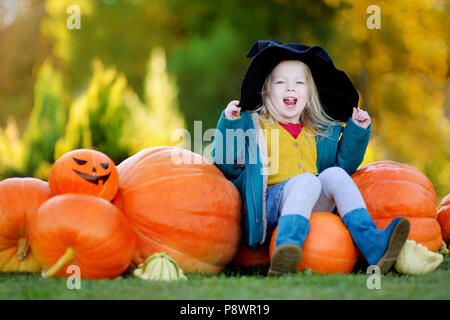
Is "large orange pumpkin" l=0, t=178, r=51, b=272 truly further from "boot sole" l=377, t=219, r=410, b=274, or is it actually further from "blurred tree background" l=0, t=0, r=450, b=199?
"blurred tree background" l=0, t=0, r=450, b=199

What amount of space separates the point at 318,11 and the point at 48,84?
18.5 ft

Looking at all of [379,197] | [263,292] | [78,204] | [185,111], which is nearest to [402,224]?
[379,197]

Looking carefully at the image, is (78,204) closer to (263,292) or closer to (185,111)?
(263,292)

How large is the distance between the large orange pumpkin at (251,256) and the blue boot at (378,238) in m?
0.57

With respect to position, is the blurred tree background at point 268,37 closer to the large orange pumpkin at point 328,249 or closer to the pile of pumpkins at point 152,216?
the pile of pumpkins at point 152,216

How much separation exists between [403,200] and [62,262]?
175cm

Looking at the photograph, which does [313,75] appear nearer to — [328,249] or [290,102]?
[290,102]

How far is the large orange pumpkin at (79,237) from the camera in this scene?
219cm

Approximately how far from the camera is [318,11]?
9359mm

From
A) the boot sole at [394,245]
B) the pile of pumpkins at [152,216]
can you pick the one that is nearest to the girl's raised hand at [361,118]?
the pile of pumpkins at [152,216]

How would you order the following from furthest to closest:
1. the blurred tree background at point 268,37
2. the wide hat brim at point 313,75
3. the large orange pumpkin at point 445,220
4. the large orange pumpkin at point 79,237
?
the blurred tree background at point 268,37
the large orange pumpkin at point 445,220
the wide hat brim at point 313,75
the large orange pumpkin at point 79,237

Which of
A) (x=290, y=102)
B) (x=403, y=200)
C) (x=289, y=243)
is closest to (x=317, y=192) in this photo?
(x=289, y=243)

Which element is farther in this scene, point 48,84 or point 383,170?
point 48,84

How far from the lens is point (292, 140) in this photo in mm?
2904
